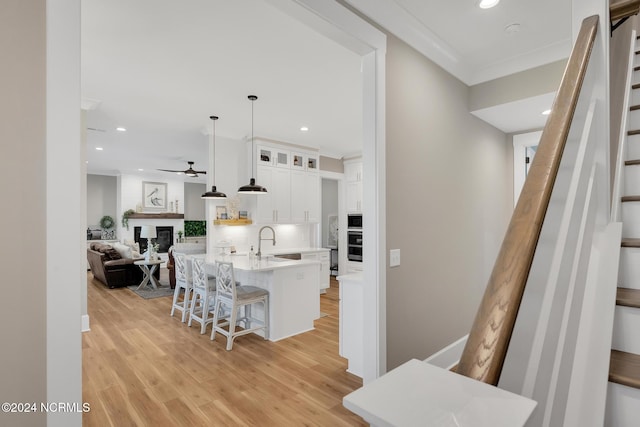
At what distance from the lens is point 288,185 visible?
6.07m

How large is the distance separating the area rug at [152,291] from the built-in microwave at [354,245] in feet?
12.1

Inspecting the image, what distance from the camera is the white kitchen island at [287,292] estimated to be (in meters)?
3.82

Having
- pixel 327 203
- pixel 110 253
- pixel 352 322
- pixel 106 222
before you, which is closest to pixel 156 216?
pixel 106 222

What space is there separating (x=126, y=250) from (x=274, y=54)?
20.2 ft

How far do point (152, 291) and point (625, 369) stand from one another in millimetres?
7044

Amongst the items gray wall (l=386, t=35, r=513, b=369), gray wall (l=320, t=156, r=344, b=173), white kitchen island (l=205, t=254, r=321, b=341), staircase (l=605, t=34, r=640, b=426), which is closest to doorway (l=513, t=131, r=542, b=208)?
gray wall (l=386, t=35, r=513, b=369)

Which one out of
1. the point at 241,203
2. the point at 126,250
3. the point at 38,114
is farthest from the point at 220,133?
the point at 38,114

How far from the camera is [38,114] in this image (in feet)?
3.14

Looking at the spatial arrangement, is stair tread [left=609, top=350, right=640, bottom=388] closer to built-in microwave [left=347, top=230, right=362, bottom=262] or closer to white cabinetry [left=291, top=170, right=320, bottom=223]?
white cabinetry [left=291, top=170, right=320, bottom=223]

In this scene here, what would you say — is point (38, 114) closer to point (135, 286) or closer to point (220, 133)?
point (220, 133)

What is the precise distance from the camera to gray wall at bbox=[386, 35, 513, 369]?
2.35 meters

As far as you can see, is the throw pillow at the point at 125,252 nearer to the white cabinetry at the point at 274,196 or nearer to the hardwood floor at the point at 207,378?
the hardwood floor at the point at 207,378

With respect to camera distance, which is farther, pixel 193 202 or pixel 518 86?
pixel 193 202

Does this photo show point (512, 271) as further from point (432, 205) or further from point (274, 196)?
point (274, 196)
